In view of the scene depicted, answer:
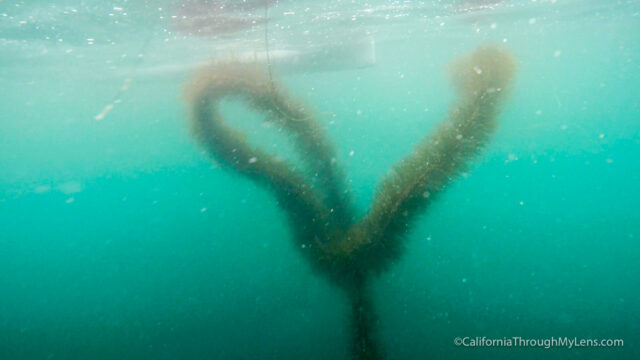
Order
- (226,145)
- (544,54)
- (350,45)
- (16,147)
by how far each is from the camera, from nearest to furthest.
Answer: (226,145) → (350,45) → (544,54) → (16,147)

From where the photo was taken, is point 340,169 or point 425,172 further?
point 340,169

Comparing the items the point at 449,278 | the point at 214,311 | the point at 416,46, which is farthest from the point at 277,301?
the point at 416,46

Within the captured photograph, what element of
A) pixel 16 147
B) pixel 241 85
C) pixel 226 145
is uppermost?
pixel 241 85

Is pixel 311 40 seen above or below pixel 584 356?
above

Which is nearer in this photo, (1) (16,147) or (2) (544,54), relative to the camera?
(2) (544,54)

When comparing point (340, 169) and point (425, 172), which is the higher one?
point (425, 172)

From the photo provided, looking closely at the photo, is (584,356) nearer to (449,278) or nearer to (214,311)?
(449,278)

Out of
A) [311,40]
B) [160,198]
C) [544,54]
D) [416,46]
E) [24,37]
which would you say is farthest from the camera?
[160,198]
